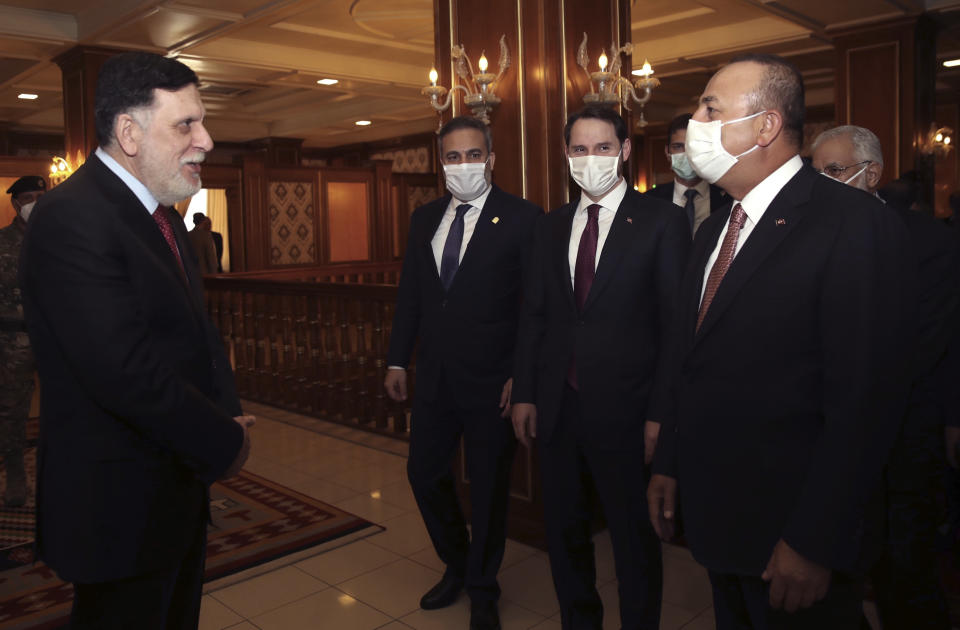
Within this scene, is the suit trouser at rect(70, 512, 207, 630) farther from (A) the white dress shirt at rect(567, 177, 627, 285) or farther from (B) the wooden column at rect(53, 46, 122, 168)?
(B) the wooden column at rect(53, 46, 122, 168)

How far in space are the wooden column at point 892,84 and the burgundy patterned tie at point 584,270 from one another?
6.67 m

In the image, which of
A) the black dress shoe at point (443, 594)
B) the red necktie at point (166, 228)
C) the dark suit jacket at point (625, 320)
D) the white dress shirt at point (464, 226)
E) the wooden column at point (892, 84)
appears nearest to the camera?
the red necktie at point (166, 228)

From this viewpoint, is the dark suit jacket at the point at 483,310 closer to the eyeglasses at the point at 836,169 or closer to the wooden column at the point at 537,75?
the wooden column at the point at 537,75

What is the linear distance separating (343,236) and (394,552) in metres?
11.2

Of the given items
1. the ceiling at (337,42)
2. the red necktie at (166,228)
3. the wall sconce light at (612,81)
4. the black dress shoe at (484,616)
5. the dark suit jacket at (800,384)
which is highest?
the ceiling at (337,42)

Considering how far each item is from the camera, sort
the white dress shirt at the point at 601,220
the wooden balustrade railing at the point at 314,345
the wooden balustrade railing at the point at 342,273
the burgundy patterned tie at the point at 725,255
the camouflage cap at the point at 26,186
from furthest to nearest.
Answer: the wooden balustrade railing at the point at 342,273, the wooden balustrade railing at the point at 314,345, the camouflage cap at the point at 26,186, the white dress shirt at the point at 601,220, the burgundy patterned tie at the point at 725,255

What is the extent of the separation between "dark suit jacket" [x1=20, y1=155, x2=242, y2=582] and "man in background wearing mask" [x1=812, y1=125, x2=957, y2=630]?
78.0 inches

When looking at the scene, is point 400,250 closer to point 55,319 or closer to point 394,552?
point 394,552

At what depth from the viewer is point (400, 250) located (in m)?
15.8

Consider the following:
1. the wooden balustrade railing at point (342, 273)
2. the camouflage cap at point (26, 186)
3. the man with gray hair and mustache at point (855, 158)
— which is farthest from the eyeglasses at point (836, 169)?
the wooden balustrade railing at point (342, 273)

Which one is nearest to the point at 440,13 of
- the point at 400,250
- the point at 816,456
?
the point at 816,456

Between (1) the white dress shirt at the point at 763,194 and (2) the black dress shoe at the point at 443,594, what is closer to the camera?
(1) the white dress shirt at the point at 763,194

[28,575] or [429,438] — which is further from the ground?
[429,438]

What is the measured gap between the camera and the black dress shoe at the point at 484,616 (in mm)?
2895
